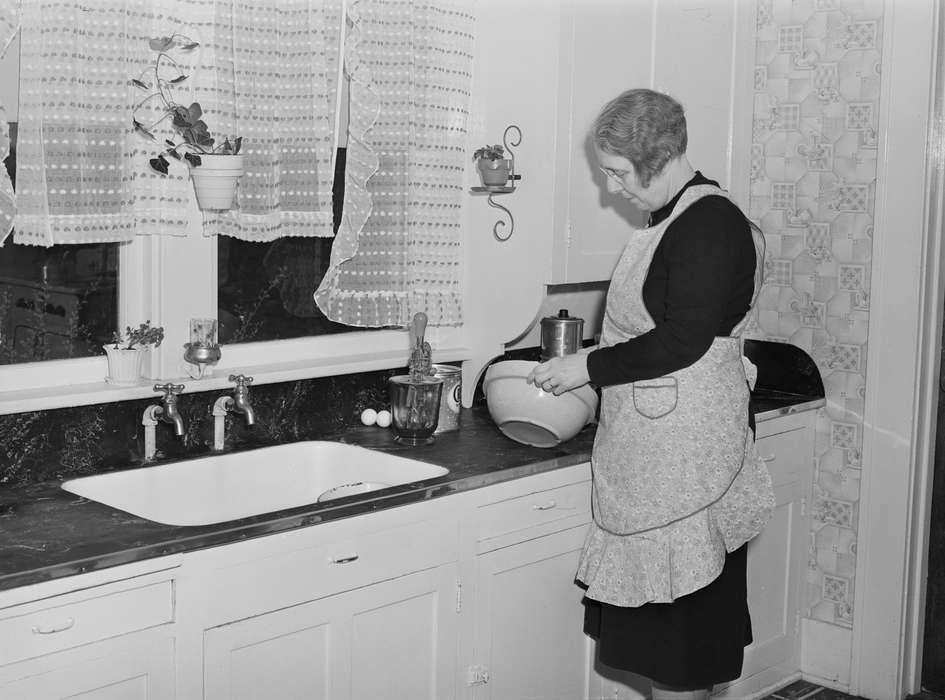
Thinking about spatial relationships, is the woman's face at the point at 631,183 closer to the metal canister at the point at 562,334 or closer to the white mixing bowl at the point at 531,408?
the white mixing bowl at the point at 531,408

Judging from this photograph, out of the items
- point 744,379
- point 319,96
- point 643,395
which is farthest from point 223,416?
point 744,379

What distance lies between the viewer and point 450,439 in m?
3.30

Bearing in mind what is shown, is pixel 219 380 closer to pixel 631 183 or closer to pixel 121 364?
pixel 121 364

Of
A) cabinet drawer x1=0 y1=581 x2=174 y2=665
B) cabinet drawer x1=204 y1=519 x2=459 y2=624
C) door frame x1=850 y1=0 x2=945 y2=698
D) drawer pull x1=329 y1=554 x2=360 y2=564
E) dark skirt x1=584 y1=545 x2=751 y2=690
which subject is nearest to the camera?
cabinet drawer x1=0 y1=581 x2=174 y2=665

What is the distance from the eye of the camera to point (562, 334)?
358 cm

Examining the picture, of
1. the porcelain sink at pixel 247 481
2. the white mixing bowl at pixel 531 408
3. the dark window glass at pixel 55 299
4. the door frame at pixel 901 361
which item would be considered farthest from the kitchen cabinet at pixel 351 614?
the door frame at pixel 901 361

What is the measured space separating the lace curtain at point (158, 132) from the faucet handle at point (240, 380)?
0.34 meters

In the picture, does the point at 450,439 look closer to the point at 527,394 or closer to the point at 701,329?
the point at 527,394

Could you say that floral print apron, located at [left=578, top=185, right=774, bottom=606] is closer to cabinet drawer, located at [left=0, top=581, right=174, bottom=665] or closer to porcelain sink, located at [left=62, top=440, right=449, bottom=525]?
porcelain sink, located at [left=62, top=440, right=449, bottom=525]

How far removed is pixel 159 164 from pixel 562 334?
1.29m

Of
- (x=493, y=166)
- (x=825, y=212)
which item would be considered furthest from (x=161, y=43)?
(x=825, y=212)

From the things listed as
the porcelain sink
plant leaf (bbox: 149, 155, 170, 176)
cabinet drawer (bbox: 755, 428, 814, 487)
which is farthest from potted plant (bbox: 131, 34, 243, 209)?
cabinet drawer (bbox: 755, 428, 814, 487)

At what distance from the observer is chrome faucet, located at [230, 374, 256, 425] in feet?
9.61

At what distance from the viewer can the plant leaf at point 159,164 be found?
279 centimetres
